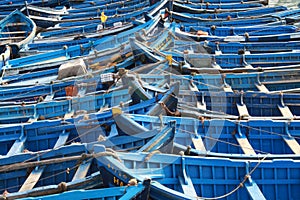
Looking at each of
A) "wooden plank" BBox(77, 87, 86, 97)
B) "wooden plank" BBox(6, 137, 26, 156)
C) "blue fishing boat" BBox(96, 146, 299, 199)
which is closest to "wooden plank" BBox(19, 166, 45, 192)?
"wooden plank" BBox(6, 137, 26, 156)

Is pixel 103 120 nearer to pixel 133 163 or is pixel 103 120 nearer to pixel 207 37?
pixel 133 163

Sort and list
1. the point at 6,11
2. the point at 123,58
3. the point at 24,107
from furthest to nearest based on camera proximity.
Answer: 1. the point at 6,11
2. the point at 123,58
3. the point at 24,107

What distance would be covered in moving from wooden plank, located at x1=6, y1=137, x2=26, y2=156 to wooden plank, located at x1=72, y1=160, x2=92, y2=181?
221 centimetres

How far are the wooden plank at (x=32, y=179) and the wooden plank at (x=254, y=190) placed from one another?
14.7ft

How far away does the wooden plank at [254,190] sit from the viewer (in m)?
8.86

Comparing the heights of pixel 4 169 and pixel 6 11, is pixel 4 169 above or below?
below

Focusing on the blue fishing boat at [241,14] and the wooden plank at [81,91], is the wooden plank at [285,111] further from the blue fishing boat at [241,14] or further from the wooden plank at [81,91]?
the blue fishing boat at [241,14]

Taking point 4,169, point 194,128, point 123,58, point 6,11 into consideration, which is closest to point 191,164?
point 194,128

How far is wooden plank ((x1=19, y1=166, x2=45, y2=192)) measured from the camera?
973 cm

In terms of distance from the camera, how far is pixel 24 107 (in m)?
Result: 13.6

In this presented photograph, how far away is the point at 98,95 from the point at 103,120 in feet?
6.39

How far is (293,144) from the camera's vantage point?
1089 centimetres

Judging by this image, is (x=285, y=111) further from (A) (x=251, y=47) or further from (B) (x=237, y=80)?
(A) (x=251, y=47)

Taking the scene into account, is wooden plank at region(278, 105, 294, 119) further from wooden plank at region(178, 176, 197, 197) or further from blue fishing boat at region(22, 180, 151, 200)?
blue fishing boat at region(22, 180, 151, 200)
